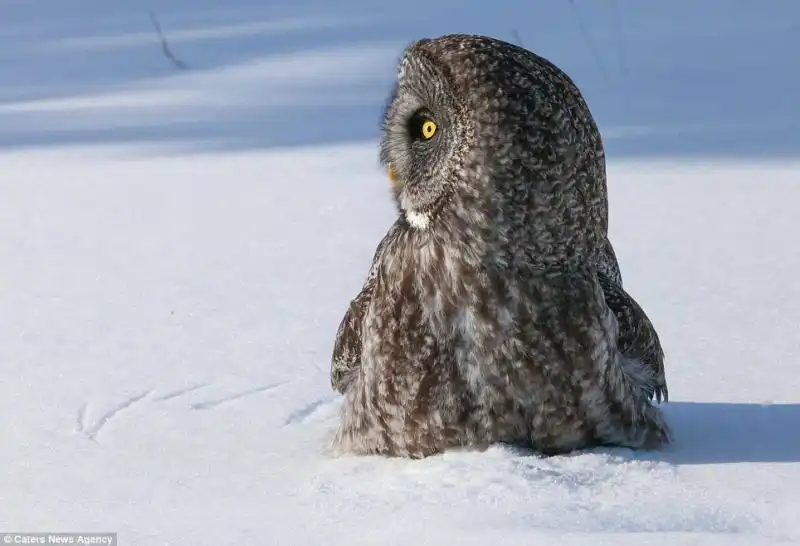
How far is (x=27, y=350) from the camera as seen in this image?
12.4ft

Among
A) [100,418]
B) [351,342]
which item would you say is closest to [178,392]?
[100,418]

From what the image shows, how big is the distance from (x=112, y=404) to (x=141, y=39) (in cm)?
542

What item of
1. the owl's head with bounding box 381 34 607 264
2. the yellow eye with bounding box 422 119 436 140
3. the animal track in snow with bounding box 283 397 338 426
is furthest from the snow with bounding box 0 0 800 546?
the yellow eye with bounding box 422 119 436 140

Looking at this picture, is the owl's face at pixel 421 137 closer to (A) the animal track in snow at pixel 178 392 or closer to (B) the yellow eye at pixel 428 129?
(B) the yellow eye at pixel 428 129

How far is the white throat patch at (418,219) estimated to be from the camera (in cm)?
298

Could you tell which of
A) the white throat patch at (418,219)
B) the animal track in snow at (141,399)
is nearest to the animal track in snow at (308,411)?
the animal track in snow at (141,399)

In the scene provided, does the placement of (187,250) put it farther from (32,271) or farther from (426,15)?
(426,15)

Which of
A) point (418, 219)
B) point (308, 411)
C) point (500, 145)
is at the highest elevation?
point (500, 145)

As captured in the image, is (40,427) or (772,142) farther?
(772,142)

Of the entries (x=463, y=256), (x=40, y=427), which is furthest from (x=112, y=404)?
(x=463, y=256)

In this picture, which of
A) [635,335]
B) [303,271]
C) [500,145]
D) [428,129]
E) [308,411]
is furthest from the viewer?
[303,271]

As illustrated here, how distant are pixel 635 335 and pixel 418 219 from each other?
0.56 meters

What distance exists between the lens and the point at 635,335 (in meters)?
3.15

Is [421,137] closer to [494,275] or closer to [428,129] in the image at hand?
[428,129]
